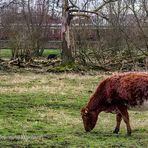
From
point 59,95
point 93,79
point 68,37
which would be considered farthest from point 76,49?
point 59,95

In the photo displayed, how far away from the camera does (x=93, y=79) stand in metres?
22.2

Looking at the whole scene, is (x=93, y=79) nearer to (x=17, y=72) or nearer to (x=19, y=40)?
(x=17, y=72)

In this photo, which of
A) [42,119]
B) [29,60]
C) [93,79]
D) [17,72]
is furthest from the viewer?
[29,60]

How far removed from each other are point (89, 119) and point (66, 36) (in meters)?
18.5

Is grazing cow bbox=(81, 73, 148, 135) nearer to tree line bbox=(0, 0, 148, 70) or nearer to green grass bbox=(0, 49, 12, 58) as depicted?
tree line bbox=(0, 0, 148, 70)

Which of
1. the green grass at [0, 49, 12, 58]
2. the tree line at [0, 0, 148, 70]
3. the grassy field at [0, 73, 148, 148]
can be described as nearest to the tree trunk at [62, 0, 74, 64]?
the tree line at [0, 0, 148, 70]

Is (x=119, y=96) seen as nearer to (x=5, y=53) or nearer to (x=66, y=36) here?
(x=66, y=36)

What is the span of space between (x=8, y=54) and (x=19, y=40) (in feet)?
20.9

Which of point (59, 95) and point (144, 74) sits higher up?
point (144, 74)

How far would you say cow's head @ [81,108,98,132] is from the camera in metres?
9.88

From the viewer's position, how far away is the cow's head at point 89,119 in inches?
389

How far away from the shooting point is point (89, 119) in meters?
9.89

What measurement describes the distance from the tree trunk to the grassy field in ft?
30.1

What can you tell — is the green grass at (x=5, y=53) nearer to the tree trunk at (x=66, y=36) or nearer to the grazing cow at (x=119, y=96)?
the tree trunk at (x=66, y=36)
